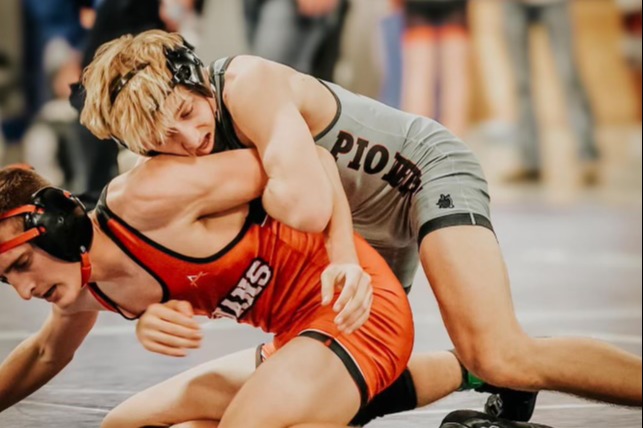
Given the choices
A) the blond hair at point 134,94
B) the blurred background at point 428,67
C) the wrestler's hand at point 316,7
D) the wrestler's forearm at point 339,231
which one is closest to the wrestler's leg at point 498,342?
the wrestler's forearm at point 339,231

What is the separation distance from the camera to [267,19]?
7.15 metres

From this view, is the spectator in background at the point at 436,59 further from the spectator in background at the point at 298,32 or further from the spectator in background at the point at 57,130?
the spectator in background at the point at 57,130

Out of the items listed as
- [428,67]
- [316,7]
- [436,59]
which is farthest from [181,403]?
[428,67]

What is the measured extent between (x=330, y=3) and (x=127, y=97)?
515 centimetres

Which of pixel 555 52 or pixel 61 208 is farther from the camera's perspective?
pixel 555 52

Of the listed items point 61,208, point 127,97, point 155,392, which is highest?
point 127,97

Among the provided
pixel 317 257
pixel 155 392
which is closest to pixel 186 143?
pixel 317 257

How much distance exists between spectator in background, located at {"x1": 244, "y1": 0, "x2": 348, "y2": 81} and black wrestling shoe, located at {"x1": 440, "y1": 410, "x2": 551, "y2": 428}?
4330mm

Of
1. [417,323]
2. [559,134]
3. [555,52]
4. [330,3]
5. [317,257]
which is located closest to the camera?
[317,257]

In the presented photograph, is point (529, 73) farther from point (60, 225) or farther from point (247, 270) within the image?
point (60, 225)

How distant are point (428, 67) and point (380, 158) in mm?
6014

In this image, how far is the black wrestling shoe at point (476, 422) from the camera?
2975 mm

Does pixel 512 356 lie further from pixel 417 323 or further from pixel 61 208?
pixel 417 323

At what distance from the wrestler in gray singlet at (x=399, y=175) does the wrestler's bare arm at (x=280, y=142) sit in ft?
0.63
